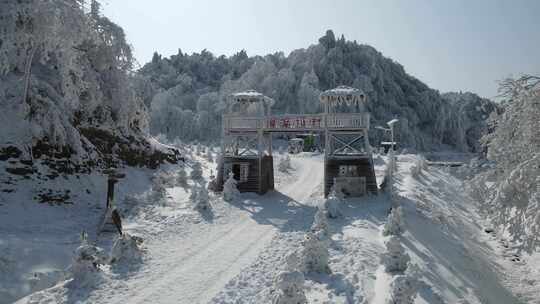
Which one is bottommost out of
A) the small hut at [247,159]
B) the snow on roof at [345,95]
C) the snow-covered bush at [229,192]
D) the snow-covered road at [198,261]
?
the snow-covered road at [198,261]

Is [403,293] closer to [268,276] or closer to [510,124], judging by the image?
[268,276]

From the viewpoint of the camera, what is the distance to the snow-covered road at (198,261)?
9344 mm

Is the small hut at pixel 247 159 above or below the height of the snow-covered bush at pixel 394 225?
above

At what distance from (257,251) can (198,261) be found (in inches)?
76.0

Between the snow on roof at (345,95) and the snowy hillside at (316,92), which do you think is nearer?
the snow on roof at (345,95)

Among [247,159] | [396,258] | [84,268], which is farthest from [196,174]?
[396,258]

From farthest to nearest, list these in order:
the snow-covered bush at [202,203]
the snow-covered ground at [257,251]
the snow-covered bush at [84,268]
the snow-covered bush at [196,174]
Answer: the snow-covered bush at [196,174] < the snow-covered bush at [202,203] < the snow-covered bush at [84,268] < the snow-covered ground at [257,251]

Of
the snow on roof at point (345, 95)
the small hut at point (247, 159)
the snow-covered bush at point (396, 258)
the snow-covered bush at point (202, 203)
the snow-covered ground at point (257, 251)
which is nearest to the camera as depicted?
the snow-covered ground at point (257, 251)

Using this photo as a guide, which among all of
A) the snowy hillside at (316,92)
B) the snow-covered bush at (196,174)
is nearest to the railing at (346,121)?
the snow-covered bush at (196,174)

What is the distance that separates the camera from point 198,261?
11672mm

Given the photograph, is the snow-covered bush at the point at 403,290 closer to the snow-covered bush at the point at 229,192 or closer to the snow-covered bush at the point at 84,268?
the snow-covered bush at the point at 84,268

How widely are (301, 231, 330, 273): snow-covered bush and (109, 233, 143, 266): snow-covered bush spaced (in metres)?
4.65

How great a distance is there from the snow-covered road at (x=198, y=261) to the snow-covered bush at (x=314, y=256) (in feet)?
5.79

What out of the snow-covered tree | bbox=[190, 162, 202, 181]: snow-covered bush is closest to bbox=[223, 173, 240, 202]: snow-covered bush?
bbox=[190, 162, 202, 181]: snow-covered bush
